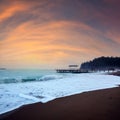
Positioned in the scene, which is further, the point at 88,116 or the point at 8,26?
the point at 8,26

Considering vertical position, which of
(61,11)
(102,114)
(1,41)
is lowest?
(102,114)

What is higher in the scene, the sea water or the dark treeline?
the dark treeline

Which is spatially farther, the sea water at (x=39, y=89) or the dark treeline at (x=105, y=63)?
the dark treeline at (x=105, y=63)

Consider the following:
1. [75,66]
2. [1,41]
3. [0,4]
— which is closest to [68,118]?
[0,4]

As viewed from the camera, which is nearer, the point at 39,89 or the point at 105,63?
the point at 39,89

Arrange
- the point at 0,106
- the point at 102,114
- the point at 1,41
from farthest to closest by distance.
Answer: the point at 1,41 → the point at 0,106 → the point at 102,114

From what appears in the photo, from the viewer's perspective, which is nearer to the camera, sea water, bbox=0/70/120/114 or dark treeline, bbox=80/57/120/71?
sea water, bbox=0/70/120/114

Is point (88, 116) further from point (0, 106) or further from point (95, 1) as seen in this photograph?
point (95, 1)

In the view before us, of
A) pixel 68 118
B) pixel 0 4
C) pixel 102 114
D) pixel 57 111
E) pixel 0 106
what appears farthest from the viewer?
pixel 0 4

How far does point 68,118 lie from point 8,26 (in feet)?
28.3

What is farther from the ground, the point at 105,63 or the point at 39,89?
the point at 105,63

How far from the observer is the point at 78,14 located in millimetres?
13766

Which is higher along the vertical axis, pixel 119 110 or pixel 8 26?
pixel 8 26

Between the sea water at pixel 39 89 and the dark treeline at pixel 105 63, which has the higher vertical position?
the dark treeline at pixel 105 63
